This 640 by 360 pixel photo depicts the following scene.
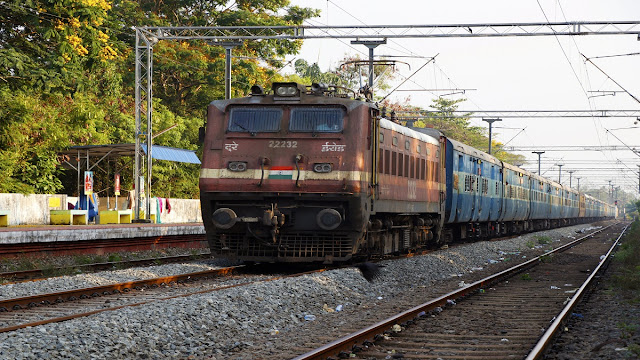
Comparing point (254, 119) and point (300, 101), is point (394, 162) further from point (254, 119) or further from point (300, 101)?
point (254, 119)

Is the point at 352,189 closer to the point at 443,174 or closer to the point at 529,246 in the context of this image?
the point at 443,174

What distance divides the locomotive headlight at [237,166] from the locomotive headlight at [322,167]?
4.56 feet

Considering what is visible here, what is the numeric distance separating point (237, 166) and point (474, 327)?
6.73 m

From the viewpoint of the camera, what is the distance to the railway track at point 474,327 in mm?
8172

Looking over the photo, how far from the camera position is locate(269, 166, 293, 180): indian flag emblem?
15070mm

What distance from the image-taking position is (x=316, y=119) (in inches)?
607

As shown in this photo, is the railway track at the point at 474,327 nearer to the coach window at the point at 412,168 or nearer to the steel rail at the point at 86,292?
the coach window at the point at 412,168

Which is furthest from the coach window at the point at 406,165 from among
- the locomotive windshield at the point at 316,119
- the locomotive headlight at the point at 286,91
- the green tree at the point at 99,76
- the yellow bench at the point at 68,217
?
the yellow bench at the point at 68,217

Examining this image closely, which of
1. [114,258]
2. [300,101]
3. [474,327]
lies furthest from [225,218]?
[114,258]

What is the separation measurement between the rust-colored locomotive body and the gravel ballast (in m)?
1.04

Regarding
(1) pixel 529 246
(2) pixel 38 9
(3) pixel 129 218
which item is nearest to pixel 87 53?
(2) pixel 38 9

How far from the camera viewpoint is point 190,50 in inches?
1794

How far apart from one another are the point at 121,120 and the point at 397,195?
27.0m

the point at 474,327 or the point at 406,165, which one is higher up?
the point at 406,165
